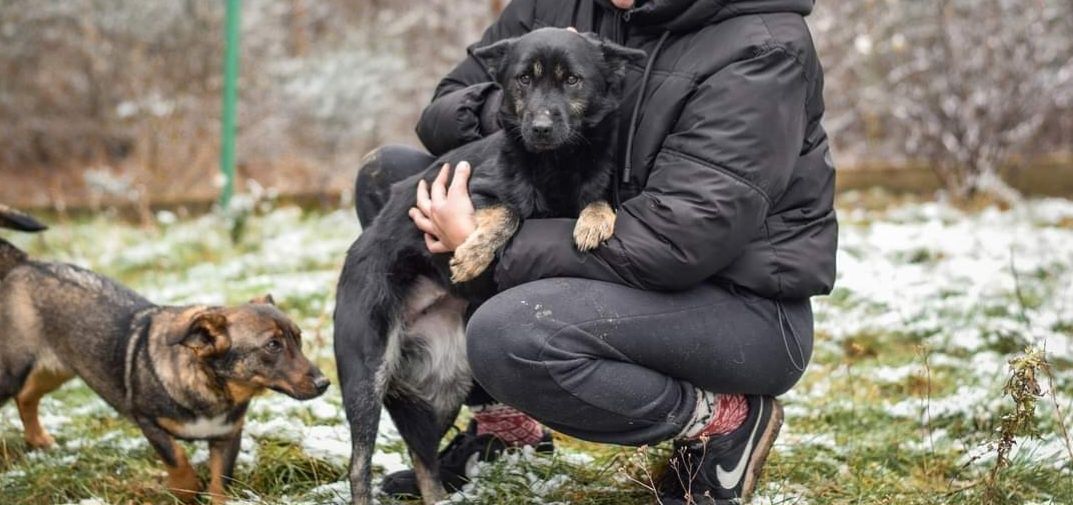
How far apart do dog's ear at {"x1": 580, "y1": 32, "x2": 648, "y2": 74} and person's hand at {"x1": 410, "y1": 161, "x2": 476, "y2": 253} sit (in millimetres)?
477

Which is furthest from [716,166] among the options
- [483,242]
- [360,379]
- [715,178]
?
[360,379]

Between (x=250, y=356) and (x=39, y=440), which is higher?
(x=250, y=356)

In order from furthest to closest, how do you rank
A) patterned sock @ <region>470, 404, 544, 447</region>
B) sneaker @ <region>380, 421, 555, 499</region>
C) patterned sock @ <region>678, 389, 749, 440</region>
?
patterned sock @ <region>470, 404, 544, 447</region> → sneaker @ <region>380, 421, 555, 499</region> → patterned sock @ <region>678, 389, 749, 440</region>

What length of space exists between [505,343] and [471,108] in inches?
36.3

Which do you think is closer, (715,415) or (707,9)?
(707,9)

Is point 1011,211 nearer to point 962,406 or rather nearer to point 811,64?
point 962,406

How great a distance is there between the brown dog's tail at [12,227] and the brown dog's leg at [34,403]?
40 centimetres

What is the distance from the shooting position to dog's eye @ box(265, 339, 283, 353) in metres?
3.46

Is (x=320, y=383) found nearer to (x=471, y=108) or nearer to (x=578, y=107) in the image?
(x=471, y=108)

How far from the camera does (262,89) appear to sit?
990 cm

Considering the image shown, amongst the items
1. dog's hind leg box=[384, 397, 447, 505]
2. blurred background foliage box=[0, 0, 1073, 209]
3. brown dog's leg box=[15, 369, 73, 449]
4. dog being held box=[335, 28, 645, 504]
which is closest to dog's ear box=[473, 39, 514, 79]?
dog being held box=[335, 28, 645, 504]

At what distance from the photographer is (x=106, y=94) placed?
9906 millimetres

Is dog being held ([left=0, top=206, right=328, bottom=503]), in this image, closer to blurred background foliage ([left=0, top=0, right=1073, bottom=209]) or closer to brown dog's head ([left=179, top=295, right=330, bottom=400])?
brown dog's head ([left=179, top=295, right=330, bottom=400])

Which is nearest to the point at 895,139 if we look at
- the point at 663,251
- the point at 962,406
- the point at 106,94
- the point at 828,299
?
the point at 828,299
